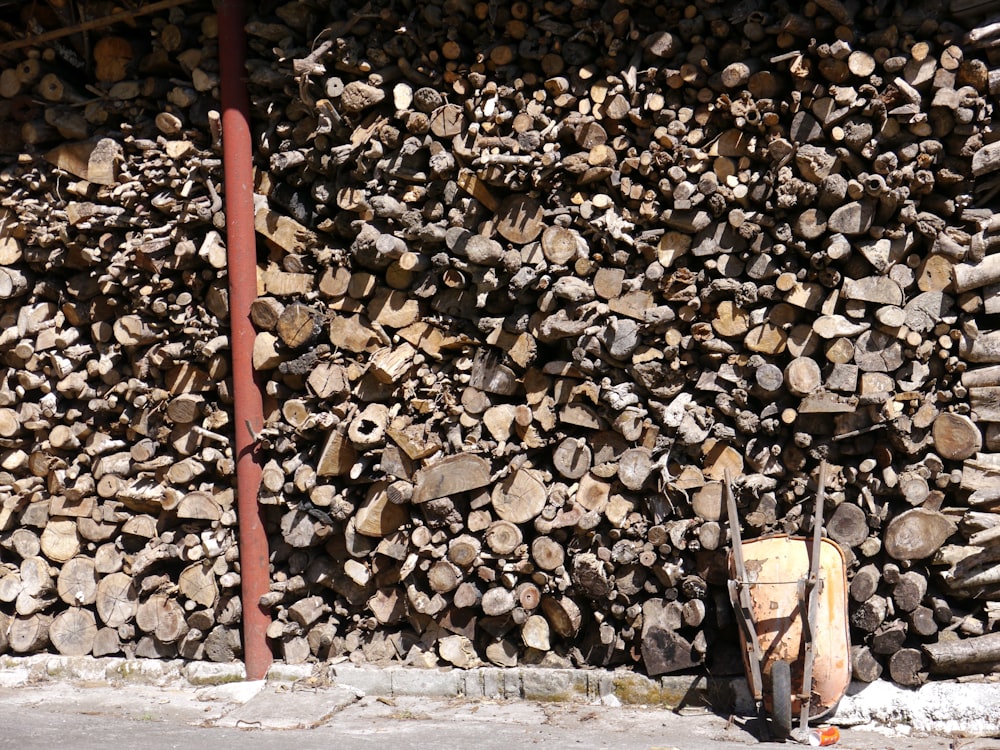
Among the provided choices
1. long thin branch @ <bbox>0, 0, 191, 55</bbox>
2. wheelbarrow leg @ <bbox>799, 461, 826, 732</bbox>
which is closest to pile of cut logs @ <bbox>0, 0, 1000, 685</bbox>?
long thin branch @ <bbox>0, 0, 191, 55</bbox>

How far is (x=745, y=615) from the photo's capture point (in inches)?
154

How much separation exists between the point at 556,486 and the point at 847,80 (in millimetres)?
2302

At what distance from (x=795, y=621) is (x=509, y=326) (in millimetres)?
1869

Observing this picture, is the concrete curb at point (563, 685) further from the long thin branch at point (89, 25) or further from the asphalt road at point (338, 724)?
the long thin branch at point (89, 25)

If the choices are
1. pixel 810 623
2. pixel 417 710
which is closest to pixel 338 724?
pixel 417 710

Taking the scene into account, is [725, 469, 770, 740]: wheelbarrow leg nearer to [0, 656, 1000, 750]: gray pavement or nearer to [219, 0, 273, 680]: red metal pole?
[0, 656, 1000, 750]: gray pavement

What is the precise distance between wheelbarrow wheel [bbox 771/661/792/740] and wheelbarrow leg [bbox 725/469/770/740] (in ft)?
0.38

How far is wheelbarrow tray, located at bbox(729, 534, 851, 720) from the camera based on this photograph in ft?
12.8

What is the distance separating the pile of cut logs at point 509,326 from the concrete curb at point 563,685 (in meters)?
0.09

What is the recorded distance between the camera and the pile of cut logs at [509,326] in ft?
13.5

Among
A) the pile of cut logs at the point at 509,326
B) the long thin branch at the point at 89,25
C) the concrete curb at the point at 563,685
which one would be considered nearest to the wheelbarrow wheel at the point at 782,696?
the concrete curb at the point at 563,685

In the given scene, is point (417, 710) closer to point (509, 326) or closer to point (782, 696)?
point (782, 696)

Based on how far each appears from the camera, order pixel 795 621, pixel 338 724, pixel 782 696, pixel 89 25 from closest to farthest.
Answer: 1. pixel 782 696
2. pixel 795 621
3. pixel 338 724
4. pixel 89 25

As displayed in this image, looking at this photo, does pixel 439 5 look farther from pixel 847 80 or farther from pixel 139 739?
pixel 139 739
